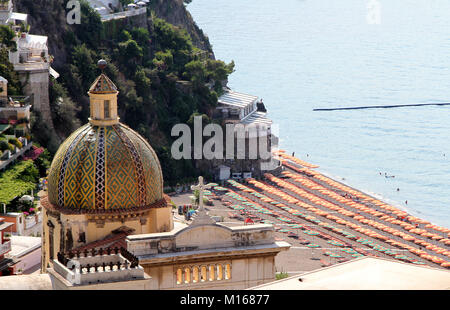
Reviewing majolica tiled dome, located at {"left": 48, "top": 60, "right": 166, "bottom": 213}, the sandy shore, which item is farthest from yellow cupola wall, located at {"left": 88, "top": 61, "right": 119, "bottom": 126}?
the sandy shore

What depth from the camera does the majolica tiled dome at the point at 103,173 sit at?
4434 centimetres

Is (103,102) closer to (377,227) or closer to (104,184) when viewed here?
(104,184)

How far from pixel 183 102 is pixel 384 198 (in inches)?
865

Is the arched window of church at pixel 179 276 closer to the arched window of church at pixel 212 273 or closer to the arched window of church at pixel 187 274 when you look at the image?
the arched window of church at pixel 187 274

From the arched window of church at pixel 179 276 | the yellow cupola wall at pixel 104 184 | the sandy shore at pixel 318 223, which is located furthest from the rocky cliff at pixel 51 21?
the arched window of church at pixel 179 276

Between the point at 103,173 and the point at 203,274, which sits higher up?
the point at 103,173

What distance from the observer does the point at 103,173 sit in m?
44.6

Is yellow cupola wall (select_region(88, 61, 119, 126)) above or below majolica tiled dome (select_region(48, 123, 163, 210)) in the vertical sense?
above

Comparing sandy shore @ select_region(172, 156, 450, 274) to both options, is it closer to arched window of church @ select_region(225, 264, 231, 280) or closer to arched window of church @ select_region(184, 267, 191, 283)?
arched window of church @ select_region(225, 264, 231, 280)

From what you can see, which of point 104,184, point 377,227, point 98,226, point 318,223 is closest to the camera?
point 98,226

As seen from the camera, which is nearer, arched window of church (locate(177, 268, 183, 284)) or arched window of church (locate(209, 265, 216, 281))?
arched window of church (locate(177, 268, 183, 284))

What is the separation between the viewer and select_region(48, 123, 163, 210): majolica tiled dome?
145 ft

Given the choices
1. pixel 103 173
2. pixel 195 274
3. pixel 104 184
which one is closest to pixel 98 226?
pixel 104 184

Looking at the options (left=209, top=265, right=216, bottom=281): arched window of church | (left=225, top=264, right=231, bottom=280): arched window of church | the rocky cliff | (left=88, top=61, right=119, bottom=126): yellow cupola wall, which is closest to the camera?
(left=209, top=265, right=216, bottom=281): arched window of church
